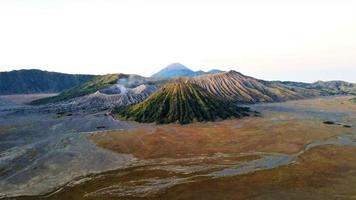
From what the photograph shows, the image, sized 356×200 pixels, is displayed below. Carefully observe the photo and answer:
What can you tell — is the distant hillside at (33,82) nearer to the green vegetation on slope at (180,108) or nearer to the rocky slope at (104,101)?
the rocky slope at (104,101)

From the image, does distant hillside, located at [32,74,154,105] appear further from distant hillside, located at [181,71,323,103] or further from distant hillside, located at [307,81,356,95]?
distant hillside, located at [307,81,356,95]

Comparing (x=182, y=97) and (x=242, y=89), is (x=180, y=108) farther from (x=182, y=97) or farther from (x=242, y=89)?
(x=242, y=89)

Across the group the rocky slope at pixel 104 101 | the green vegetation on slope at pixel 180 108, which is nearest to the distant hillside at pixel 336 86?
the rocky slope at pixel 104 101

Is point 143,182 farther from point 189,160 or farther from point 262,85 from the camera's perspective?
point 262,85

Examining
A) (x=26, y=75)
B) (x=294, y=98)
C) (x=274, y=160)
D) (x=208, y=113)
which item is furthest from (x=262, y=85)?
(x=26, y=75)

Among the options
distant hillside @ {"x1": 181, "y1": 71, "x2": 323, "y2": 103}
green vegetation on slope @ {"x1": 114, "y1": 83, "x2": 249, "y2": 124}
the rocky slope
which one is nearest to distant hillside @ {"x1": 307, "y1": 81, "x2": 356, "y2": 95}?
A: distant hillside @ {"x1": 181, "y1": 71, "x2": 323, "y2": 103}

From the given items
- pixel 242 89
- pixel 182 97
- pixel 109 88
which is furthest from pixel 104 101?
pixel 242 89
